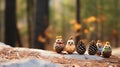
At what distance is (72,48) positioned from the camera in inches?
374

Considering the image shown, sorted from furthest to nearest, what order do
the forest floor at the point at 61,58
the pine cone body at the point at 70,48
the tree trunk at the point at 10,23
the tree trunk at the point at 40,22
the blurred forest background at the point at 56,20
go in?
1. the tree trunk at the point at 10,23
2. the blurred forest background at the point at 56,20
3. the tree trunk at the point at 40,22
4. the pine cone body at the point at 70,48
5. the forest floor at the point at 61,58

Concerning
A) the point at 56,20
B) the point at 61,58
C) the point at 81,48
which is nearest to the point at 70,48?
the point at 81,48

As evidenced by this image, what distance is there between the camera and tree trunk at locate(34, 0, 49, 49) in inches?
711

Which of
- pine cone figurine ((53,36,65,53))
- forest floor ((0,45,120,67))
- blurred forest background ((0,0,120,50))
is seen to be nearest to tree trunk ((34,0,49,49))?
blurred forest background ((0,0,120,50))

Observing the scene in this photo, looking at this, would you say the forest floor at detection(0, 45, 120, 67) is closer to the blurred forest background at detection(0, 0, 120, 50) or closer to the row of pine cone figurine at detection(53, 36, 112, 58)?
the row of pine cone figurine at detection(53, 36, 112, 58)

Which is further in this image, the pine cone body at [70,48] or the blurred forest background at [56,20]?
the blurred forest background at [56,20]

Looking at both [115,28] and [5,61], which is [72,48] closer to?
[5,61]

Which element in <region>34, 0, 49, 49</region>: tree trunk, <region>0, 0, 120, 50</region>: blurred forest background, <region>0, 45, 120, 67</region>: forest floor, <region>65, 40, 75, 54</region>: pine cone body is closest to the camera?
<region>0, 45, 120, 67</region>: forest floor

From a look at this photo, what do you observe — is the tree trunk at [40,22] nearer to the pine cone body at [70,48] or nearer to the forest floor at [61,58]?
the pine cone body at [70,48]

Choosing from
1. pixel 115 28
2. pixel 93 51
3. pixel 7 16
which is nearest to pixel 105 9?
pixel 115 28

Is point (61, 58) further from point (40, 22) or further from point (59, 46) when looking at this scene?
point (40, 22)

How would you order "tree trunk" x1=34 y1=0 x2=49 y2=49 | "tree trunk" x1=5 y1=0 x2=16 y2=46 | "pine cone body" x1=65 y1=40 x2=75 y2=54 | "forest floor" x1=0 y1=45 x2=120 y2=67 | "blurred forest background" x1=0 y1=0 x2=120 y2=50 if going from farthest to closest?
"tree trunk" x1=5 y1=0 x2=16 y2=46 → "blurred forest background" x1=0 y1=0 x2=120 y2=50 → "tree trunk" x1=34 y1=0 x2=49 y2=49 → "pine cone body" x1=65 y1=40 x2=75 y2=54 → "forest floor" x1=0 y1=45 x2=120 y2=67

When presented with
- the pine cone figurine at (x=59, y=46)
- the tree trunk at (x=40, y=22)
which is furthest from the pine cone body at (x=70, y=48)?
the tree trunk at (x=40, y=22)

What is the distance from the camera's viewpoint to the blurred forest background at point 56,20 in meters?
18.8
